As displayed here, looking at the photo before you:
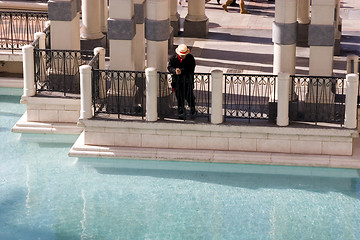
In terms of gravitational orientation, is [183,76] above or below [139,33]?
below

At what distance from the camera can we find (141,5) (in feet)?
76.9

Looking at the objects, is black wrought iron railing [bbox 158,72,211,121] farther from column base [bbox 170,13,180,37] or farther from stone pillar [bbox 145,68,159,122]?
column base [bbox 170,13,180,37]

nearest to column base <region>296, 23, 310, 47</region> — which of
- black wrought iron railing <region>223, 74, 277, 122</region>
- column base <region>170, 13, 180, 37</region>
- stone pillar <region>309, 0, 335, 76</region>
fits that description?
column base <region>170, 13, 180, 37</region>

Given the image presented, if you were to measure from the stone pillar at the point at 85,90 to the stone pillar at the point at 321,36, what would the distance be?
4.68 metres

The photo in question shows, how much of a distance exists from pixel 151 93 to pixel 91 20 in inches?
240

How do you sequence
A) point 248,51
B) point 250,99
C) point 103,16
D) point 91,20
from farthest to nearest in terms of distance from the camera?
point 103,16, point 248,51, point 91,20, point 250,99

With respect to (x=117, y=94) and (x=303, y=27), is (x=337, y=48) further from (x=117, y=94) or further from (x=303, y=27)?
(x=117, y=94)

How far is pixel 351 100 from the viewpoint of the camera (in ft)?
70.2

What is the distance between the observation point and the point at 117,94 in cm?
2269

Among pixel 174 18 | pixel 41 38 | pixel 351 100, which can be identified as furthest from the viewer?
pixel 174 18

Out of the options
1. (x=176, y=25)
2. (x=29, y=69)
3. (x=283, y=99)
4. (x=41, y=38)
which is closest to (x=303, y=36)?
(x=176, y=25)

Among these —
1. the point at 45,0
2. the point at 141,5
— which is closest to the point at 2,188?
the point at 141,5

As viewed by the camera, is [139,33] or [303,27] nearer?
[139,33]

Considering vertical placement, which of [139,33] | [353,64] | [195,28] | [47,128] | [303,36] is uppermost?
[139,33]
